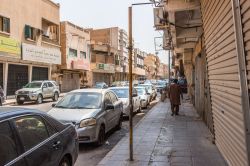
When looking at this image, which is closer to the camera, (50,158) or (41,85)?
(50,158)

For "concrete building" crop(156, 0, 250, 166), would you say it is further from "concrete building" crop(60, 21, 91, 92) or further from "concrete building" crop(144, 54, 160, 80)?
"concrete building" crop(144, 54, 160, 80)

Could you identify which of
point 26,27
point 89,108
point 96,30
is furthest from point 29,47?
point 96,30

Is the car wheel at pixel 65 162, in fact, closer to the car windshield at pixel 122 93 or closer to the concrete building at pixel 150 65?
the car windshield at pixel 122 93

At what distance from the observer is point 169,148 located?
8.60 m

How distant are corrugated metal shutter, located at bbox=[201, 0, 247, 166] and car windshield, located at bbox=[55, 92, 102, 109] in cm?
367

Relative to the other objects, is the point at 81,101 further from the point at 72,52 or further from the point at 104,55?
the point at 104,55

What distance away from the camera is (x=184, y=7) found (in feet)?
35.0

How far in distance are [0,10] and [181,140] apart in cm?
2436

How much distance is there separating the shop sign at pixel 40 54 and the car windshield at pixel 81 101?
77.3ft

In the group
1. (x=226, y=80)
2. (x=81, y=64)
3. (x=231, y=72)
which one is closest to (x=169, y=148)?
A: (x=226, y=80)

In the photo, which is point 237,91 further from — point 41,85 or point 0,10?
point 0,10

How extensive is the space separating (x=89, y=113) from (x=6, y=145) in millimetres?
5677

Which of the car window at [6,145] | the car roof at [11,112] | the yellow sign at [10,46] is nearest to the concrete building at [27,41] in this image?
the yellow sign at [10,46]

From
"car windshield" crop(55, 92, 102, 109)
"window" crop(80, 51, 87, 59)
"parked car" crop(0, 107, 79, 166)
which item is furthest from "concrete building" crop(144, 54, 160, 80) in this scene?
"parked car" crop(0, 107, 79, 166)
